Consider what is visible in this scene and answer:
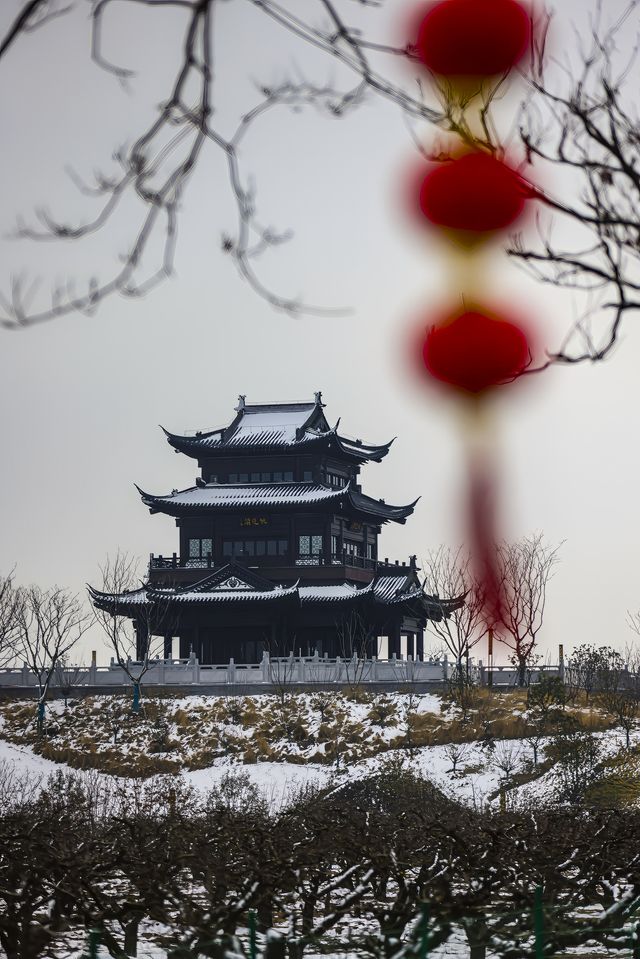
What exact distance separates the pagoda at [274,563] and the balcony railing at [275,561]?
0.20 feet

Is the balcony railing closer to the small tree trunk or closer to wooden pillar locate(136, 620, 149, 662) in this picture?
wooden pillar locate(136, 620, 149, 662)

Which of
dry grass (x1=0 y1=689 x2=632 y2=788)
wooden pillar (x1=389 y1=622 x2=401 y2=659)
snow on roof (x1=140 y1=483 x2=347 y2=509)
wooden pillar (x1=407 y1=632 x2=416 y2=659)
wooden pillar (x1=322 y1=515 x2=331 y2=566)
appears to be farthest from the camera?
wooden pillar (x1=407 y1=632 x2=416 y2=659)

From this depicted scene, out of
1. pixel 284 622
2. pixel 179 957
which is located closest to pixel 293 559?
pixel 284 622

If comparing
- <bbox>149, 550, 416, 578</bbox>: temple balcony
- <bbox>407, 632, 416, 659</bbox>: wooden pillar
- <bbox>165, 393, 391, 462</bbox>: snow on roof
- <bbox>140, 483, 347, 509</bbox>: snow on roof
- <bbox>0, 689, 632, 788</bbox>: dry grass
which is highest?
<bbox>165, 393, 391, 462</bbox>: snow on roof

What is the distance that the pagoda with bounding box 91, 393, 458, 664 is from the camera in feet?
180

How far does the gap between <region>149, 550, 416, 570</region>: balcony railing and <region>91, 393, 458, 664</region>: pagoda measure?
0.06 meters

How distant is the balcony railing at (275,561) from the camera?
186 feet

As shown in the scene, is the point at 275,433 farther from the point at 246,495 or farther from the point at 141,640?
the point at 141,640

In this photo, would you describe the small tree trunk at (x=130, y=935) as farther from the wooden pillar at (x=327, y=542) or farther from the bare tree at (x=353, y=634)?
the wooden pillar at (x=327, y=542)

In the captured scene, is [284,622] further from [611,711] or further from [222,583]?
[611,711]

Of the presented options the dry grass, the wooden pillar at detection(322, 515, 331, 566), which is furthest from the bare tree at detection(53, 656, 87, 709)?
→ the wooden pillar at detection(322, 515, 331, 566)

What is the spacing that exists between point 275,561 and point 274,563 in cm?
10

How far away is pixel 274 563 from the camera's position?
57.1 metres

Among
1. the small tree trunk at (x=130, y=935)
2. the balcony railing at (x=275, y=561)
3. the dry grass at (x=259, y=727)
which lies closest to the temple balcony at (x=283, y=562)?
the balcony railing at (x=275, y=561)
